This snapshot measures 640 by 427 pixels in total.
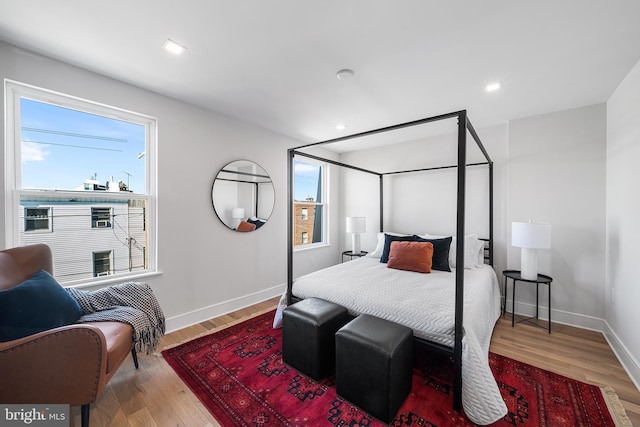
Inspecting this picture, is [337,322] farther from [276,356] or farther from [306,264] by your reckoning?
[306,264]

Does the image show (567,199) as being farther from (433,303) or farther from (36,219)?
(36,219)

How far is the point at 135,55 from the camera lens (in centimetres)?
192

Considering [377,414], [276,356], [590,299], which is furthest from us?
[590,299]

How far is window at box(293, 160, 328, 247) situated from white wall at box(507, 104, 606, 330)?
2840 millimetres

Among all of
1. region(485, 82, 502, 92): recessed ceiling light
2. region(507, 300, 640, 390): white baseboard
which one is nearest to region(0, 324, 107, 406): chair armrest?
region(485, 82, 502, 92): recessed ceiling light

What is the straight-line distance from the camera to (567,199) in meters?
2.81

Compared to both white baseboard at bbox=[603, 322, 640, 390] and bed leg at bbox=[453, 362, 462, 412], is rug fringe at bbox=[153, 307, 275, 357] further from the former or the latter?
white baseboard at bbox=[603, 322, 640, 390]

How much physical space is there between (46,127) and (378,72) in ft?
9.17

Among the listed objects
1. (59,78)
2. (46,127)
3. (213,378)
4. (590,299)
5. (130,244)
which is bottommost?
(213,378)

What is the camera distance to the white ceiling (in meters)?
1.47

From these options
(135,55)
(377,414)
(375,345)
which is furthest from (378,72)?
(377,414)

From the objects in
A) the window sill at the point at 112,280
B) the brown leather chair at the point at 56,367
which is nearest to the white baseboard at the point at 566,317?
the brown leather chair at the point at 56,367

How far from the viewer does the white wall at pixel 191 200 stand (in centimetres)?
226

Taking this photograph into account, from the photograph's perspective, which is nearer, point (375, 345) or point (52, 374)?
point (52, 374)
